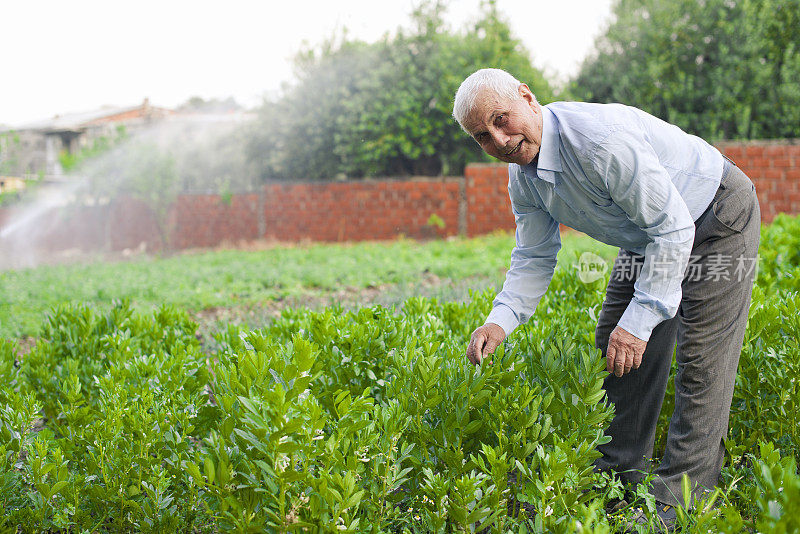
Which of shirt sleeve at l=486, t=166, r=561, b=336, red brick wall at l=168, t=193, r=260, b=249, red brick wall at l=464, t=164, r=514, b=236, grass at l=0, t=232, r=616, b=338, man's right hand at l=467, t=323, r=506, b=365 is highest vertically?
shirt sleeve at l=486, t=166, r=561, b=336

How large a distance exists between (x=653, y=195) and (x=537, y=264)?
2.56ft

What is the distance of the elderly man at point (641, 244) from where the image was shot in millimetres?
2279

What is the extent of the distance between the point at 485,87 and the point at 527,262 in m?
0.96

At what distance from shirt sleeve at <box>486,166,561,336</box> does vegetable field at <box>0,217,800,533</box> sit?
150 mm

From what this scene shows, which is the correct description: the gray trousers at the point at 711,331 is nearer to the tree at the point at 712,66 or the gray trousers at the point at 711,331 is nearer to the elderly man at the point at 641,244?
the elderly man at the point at 641,244

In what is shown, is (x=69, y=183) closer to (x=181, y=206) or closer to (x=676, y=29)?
(x=181, y=206)

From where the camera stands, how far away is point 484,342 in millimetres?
2707

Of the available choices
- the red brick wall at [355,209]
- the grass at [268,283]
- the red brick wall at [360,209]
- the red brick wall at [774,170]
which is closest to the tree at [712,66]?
the red brick wall at [774,170]

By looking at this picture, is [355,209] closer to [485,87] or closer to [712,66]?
[712,66]

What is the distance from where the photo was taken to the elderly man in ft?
7.48

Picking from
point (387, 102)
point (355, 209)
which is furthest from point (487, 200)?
point (387, 102)

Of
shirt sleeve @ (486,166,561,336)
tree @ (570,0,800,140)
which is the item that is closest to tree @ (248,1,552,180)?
tree @ (570,0,800,140)

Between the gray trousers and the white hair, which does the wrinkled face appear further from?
the gray trousers

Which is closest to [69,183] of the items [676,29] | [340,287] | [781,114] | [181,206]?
[181,206]
